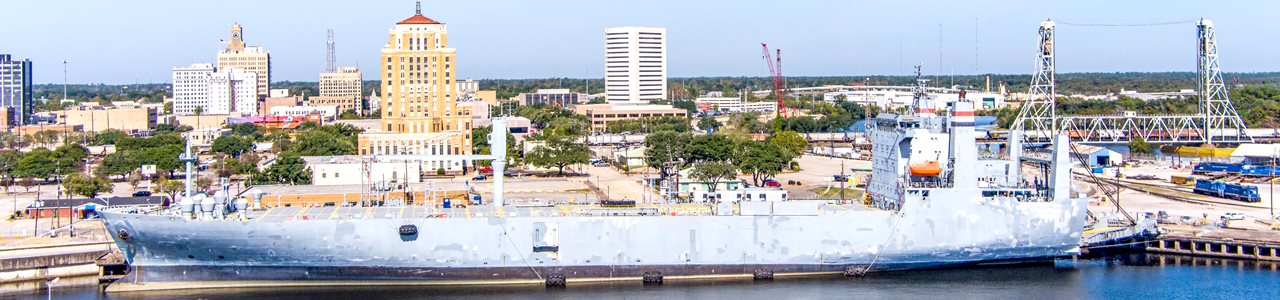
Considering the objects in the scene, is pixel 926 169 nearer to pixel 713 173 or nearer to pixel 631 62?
pixel 713 173

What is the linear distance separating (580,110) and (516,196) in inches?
3727

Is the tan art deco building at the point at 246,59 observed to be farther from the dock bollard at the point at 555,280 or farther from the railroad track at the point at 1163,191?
the dock bollard at the point at 555,280

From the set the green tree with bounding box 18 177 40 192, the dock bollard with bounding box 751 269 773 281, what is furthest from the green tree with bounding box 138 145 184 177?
the dock bollard with bounding box 751 269 773 281

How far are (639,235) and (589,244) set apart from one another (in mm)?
1595

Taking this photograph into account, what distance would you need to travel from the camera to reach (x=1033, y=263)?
141ft

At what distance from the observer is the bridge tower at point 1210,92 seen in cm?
9331

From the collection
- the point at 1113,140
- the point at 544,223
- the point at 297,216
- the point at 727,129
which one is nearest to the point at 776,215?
the point at 544,223

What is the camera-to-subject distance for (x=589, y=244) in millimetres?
39875

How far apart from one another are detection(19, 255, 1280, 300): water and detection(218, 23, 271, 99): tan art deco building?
6318 inches

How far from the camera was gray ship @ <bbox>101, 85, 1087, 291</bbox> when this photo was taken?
38594mm

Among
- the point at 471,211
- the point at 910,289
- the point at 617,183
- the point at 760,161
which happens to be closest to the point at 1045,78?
the point at 760,161

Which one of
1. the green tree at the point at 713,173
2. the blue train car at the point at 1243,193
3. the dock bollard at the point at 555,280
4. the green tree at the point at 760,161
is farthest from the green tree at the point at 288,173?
the blue train car at the point at 1243,193

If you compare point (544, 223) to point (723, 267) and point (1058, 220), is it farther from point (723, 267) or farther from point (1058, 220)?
point (1058, 220)

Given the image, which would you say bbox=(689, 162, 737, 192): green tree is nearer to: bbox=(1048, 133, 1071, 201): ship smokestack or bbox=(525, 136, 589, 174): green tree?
bbox=(525, 136, 589, 174): green tree
